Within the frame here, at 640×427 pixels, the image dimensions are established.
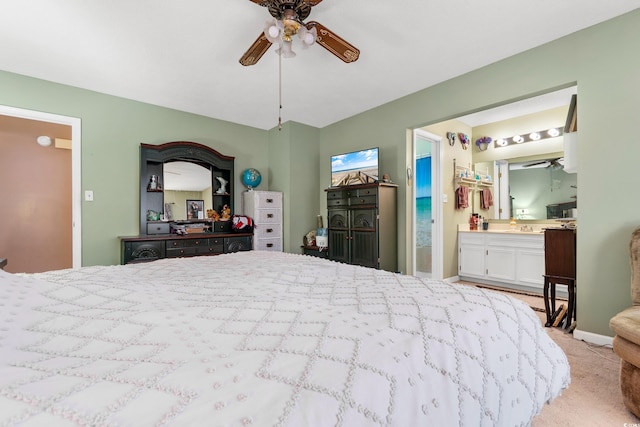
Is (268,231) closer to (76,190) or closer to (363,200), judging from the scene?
(363,200)

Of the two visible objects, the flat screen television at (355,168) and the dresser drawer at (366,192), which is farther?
the flat screen television at (355,168)

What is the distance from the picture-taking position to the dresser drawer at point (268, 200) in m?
4.21

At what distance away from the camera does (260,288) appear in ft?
3.84

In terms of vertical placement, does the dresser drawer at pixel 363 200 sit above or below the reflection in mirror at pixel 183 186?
below

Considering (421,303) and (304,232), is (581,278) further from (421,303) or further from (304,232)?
(304,232)

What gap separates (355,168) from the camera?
408 cm

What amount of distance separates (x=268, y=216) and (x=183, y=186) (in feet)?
4.17

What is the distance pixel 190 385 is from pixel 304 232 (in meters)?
4.13

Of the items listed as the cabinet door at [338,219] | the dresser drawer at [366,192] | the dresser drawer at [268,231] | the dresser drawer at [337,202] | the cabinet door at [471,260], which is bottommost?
the cabinet door at [471,260]

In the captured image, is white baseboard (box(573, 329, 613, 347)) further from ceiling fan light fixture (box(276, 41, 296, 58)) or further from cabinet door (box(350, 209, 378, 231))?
ceiling fan light fixture (box(276, 41, 296, 58))

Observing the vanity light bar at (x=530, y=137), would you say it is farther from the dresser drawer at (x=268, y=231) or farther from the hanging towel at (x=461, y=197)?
the dresser drawer at (x=268, y=231)

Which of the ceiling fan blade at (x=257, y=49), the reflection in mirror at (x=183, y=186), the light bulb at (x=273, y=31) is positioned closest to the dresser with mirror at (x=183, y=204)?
the reflection in mirror at (x=183, y=186)

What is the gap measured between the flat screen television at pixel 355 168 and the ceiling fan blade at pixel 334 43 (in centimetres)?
173

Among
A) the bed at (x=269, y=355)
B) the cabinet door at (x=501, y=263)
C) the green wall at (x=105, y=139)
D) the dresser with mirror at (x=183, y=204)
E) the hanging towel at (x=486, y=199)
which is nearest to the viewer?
the bed at (x=269, y=355)
